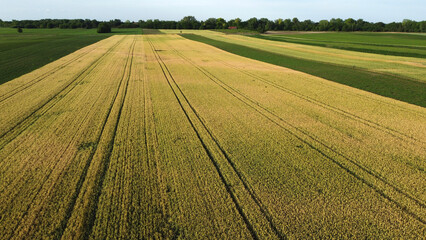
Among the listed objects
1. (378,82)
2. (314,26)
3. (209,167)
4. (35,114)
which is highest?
A: (314,26)

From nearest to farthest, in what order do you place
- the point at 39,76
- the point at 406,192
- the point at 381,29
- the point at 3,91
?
the point at 406,192, the point at 3,91, the point at 39,76, the point at 381,29

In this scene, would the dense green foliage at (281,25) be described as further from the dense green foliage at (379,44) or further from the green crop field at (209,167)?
the green crop field at (209,167)

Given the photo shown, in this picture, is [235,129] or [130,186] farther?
[235,129]

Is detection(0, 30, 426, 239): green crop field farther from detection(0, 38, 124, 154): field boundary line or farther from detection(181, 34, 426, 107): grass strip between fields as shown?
detection(181, 34, 426, 107): grass strip between fields

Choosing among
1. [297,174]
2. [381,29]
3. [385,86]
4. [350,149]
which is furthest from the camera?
[381,29]

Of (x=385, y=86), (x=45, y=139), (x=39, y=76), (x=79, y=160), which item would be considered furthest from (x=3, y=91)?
(x=385, y=86)

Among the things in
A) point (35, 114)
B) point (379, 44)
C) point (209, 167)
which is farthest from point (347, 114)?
point (379, 44)

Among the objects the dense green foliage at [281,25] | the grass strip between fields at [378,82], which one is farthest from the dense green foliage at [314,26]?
the grass strip between fields at [378,82]

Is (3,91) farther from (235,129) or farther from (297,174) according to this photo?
(297,174)

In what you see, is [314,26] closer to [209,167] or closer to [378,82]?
[378,82]
